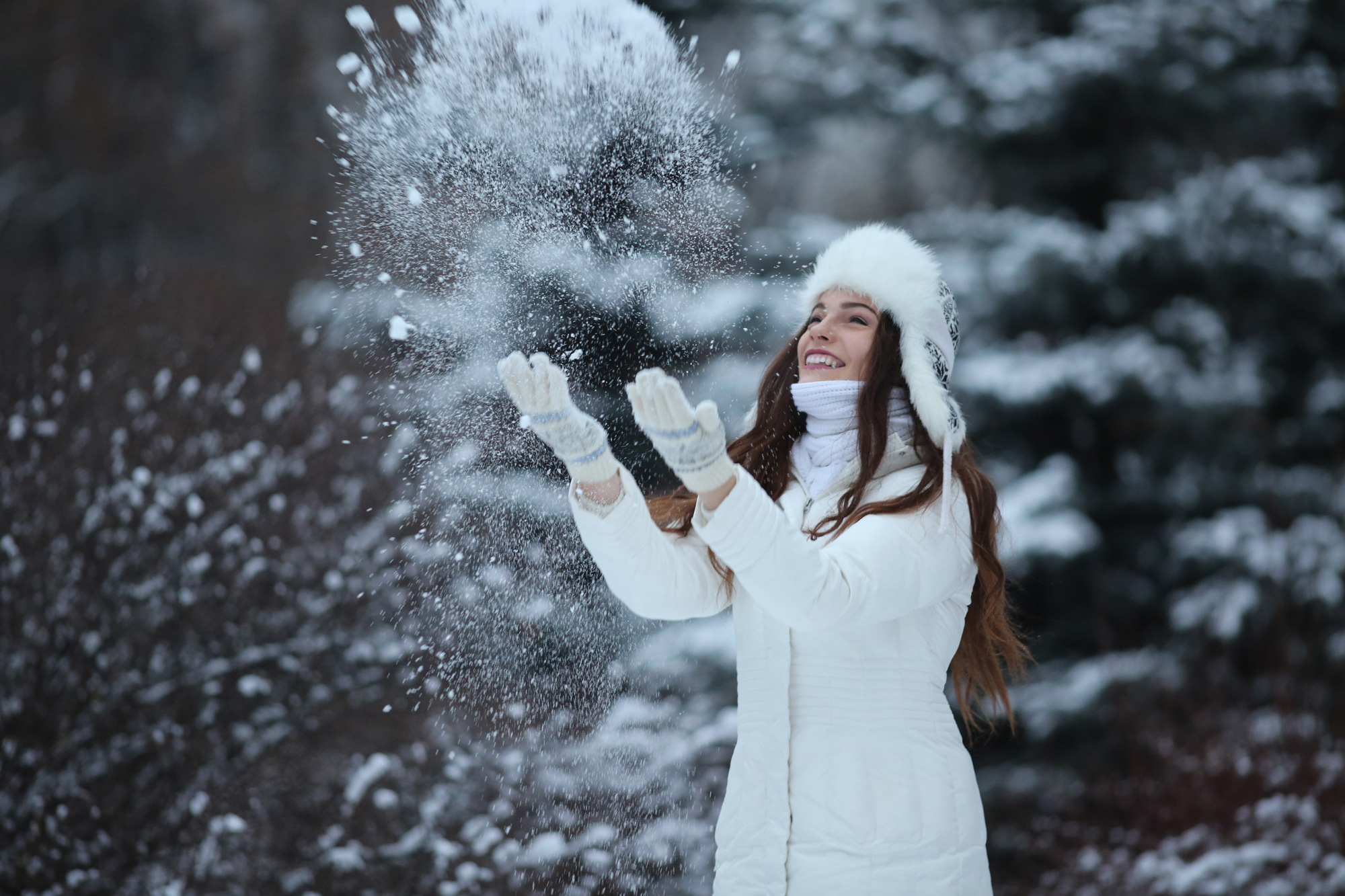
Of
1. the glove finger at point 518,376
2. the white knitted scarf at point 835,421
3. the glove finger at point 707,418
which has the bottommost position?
the white knitted scarf at point 835,421

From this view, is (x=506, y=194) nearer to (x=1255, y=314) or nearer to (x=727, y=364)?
(x=727, y=364)

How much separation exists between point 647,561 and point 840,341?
0.63 m

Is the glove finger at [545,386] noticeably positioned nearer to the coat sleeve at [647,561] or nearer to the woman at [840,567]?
the woman at [840,567]

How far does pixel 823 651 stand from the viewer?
210 cm

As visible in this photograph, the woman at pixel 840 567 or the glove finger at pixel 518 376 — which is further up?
the glove finger at pixel 518 376

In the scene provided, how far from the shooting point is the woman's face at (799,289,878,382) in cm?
232

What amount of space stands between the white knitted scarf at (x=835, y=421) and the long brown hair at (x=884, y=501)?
0.03 meters

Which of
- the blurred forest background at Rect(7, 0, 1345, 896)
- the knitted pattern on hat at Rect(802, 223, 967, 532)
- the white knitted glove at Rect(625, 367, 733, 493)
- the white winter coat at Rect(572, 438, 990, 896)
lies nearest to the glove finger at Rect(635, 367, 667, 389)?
the white knitted glove at Rect(625, 367, 733, 493)

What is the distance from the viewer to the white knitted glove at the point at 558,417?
6.22 ft

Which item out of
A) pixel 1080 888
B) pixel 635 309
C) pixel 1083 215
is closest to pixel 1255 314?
pixel 1083 215

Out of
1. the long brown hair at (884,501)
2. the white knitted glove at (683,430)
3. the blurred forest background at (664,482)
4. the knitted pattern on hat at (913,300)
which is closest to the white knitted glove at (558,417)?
the white knitted glove at (683,430)

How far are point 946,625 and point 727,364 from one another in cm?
329

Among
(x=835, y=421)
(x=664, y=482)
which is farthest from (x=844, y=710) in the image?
(x=664, y=482)

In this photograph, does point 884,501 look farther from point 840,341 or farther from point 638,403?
point 638,403
